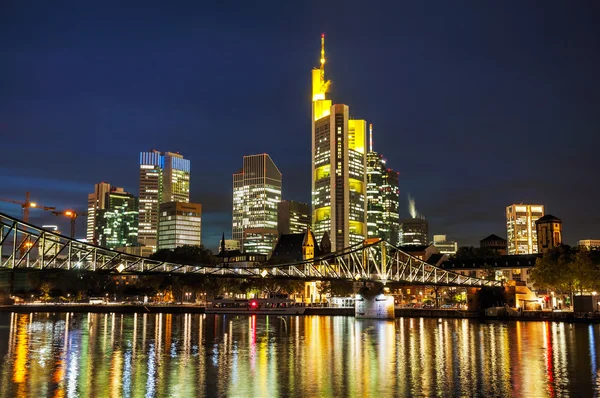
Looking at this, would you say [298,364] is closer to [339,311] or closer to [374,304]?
[374,304]

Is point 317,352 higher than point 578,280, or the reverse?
point 578,280

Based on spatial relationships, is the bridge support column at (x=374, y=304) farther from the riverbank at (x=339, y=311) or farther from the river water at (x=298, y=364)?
the river water at (x=298, y=364)

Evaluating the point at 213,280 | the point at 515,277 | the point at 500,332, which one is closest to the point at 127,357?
the point at 500,332

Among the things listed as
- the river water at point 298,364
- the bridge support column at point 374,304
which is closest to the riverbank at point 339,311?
the bridge support column at point 374,304

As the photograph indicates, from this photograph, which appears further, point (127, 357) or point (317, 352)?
point (317, 352)

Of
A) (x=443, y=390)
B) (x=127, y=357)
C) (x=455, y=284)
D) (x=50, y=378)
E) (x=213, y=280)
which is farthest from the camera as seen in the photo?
(x=213, y=280)

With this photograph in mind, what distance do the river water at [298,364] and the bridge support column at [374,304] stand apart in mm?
38383

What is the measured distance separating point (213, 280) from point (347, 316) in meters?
40.4

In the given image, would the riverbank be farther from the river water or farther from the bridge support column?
the river water

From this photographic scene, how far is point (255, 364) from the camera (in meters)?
48.0

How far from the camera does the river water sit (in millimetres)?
36906

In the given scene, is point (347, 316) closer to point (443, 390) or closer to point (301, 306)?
point (301, 306)

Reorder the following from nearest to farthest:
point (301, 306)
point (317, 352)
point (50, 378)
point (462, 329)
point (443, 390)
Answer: point (443, 390) → point (50, 378) → point (317, 352) → point (462, 329) → point (301, 306)

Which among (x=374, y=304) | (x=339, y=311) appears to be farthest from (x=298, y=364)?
(x=339, y=311)
